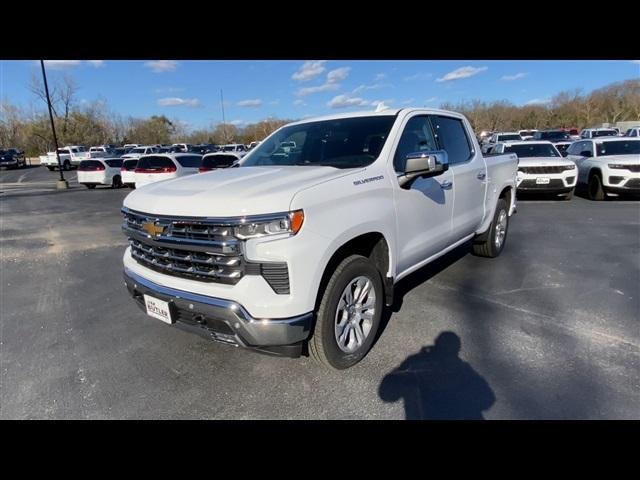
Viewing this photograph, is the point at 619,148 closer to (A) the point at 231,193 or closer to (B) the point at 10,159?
(A) the point at 231,193

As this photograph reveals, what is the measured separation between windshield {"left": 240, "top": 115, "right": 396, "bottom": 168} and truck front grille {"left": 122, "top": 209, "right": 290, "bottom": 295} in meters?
1.27

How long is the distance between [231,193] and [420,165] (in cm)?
148

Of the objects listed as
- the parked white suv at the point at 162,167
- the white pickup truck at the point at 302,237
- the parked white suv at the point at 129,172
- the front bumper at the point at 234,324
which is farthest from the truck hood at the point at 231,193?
the parked white suv at the point at 129,172

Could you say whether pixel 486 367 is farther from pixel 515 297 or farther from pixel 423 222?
pixel 515 297

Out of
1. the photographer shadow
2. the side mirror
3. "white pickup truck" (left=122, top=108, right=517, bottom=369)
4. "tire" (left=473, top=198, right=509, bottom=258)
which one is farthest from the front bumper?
"tire" (left=473, top=198, right=509, bottom=258)

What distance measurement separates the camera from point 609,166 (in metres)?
10.3

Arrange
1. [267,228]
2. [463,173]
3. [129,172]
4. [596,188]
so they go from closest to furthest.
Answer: [267,228] → [463,173] → [596,188] → [129,172]

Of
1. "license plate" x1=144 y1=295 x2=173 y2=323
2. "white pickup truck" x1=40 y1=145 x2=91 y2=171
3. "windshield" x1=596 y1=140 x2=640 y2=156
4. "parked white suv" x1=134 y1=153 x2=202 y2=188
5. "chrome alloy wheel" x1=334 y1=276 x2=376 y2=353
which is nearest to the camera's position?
"license plate" x1=144 y1=295 x2=173 y2=323

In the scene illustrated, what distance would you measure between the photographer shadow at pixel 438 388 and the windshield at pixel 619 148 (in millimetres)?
11571

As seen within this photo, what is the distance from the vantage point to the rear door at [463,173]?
163 inches

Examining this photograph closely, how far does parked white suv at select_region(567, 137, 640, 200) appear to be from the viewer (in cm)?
1003

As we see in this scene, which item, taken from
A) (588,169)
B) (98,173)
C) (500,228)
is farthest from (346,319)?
(98,173)

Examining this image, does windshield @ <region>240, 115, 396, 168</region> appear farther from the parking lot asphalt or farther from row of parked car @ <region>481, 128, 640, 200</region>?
row of parked car @ <region>481, 128, 640, 200</region>
